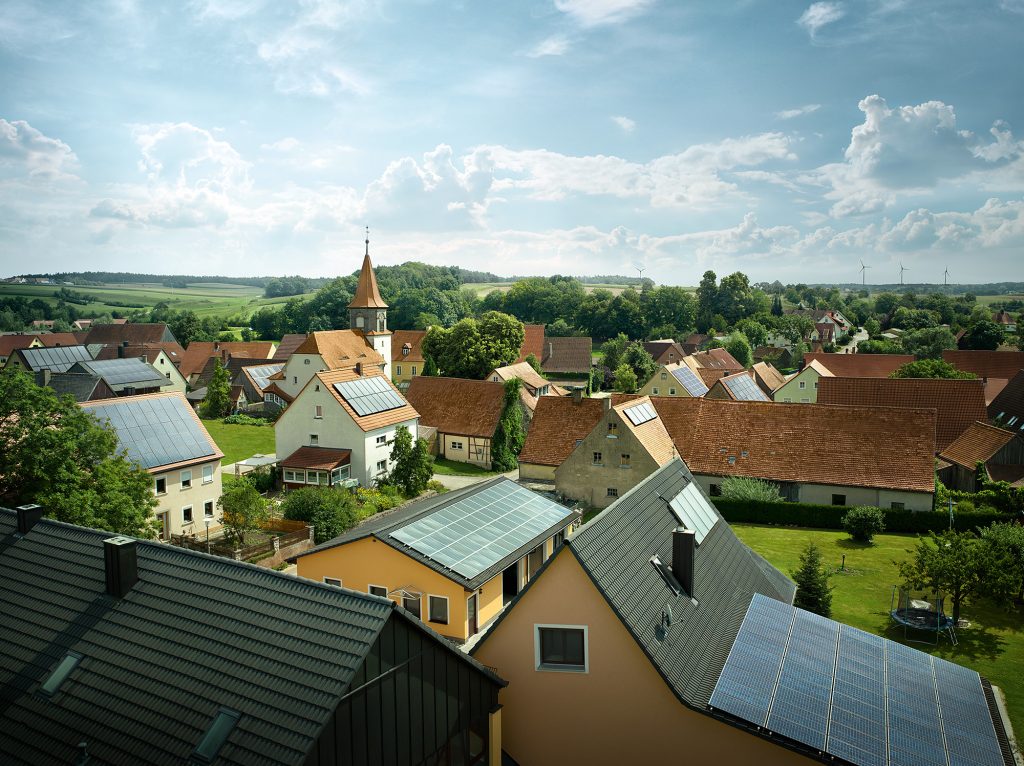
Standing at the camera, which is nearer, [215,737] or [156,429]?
[215,737]

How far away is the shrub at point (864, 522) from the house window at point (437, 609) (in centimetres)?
2119

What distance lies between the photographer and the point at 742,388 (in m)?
56.8

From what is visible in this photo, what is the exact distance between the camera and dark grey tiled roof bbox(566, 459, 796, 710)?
516 inches

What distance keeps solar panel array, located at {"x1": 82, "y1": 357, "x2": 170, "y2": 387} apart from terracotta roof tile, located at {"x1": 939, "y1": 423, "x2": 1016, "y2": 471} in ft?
186

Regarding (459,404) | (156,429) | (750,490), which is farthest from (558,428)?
(156,429)

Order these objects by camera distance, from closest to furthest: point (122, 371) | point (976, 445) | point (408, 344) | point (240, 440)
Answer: point (976, 445)
point (240, 440)
point (122, 371)
point (408, 344)

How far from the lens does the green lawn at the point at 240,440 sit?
1961 inches

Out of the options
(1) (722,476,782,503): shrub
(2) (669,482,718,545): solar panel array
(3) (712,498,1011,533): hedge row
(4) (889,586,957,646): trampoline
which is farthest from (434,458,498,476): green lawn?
(4) (889,586,957,646): trampoline

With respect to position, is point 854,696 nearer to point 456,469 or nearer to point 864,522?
point 864,522

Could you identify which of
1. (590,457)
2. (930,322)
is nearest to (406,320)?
(590,457)

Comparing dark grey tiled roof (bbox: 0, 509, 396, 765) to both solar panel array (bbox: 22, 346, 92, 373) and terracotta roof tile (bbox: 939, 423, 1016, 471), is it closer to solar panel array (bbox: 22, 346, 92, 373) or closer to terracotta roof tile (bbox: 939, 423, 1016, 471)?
terracotta roof tile (bbox: 939, 423, 1016, 471)

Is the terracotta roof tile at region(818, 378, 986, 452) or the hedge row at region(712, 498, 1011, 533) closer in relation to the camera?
the hedge row at region(712, 498, 1011, 533)

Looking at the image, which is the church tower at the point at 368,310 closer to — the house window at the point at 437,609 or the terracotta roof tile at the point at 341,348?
the terracotta roof tile at the point at 341,348

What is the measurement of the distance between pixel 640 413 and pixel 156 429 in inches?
982
